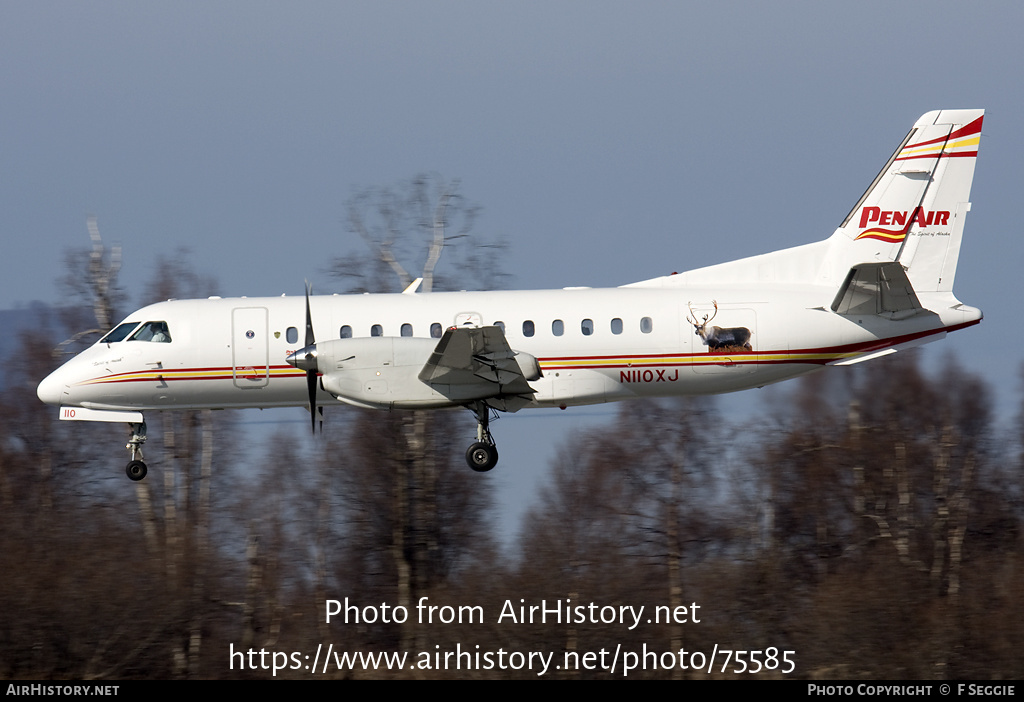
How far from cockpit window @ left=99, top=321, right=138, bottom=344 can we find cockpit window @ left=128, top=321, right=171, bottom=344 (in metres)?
0.18

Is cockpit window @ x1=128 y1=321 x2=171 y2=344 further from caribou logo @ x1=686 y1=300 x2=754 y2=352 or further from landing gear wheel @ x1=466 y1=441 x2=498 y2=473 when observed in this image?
caribou logo @ x1=686 y1=300 x2=754 y2=352

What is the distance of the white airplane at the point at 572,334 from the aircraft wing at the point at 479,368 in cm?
4

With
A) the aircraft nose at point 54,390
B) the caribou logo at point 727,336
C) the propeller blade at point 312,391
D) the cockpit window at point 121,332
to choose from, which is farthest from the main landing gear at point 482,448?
the aircraft nose at point 54,390

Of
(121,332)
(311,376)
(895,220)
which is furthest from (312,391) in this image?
(895,220)

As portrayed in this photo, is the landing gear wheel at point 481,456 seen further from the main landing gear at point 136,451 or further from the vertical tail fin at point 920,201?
the vertical tail fin at point 920,201

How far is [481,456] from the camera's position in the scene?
75.5ft

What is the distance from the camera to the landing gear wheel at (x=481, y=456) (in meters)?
23.0

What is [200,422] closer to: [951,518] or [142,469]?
[142,469]

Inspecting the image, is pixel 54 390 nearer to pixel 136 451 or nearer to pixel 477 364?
pixel 136 451

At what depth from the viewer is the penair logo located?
24.6 meters

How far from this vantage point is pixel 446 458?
3553cm

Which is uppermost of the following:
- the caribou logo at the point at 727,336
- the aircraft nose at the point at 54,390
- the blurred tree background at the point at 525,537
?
the caribou logo at the point at 727,336
